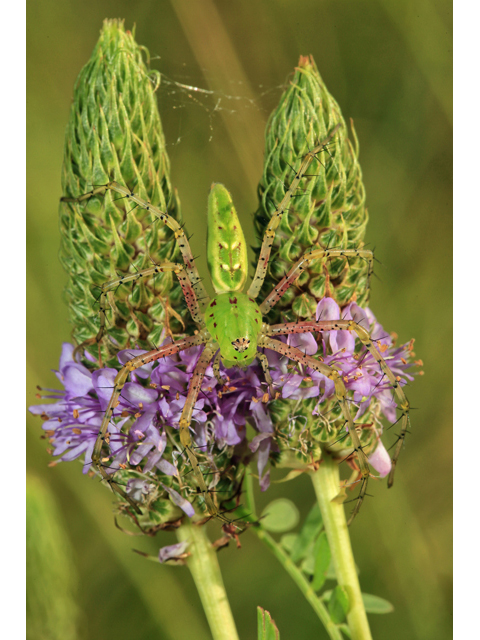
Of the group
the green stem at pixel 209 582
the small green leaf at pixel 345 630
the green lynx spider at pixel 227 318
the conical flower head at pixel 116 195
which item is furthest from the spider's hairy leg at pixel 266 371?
the small green leaf at pixel 345 630

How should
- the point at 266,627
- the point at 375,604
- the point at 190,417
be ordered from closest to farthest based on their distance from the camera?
the point at 190,417 → the point at 266,627 → the point at 375,604

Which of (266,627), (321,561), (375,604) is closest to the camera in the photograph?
(266,627)

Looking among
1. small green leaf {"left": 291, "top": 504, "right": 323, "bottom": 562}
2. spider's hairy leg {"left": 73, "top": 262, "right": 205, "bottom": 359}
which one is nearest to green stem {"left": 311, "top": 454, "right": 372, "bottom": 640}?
small green leaf {"left": 291, "top": 504, "right": 323, "bottom": 562}

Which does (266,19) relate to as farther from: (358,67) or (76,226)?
(76,226)

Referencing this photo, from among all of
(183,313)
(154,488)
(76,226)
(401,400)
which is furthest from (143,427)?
(401,400)

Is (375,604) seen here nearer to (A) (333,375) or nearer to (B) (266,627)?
(B) (266,627)

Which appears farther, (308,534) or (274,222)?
(308,534)

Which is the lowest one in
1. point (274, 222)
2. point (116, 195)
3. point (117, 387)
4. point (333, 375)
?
point (333, 375)

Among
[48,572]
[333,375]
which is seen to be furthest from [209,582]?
[333,375]
